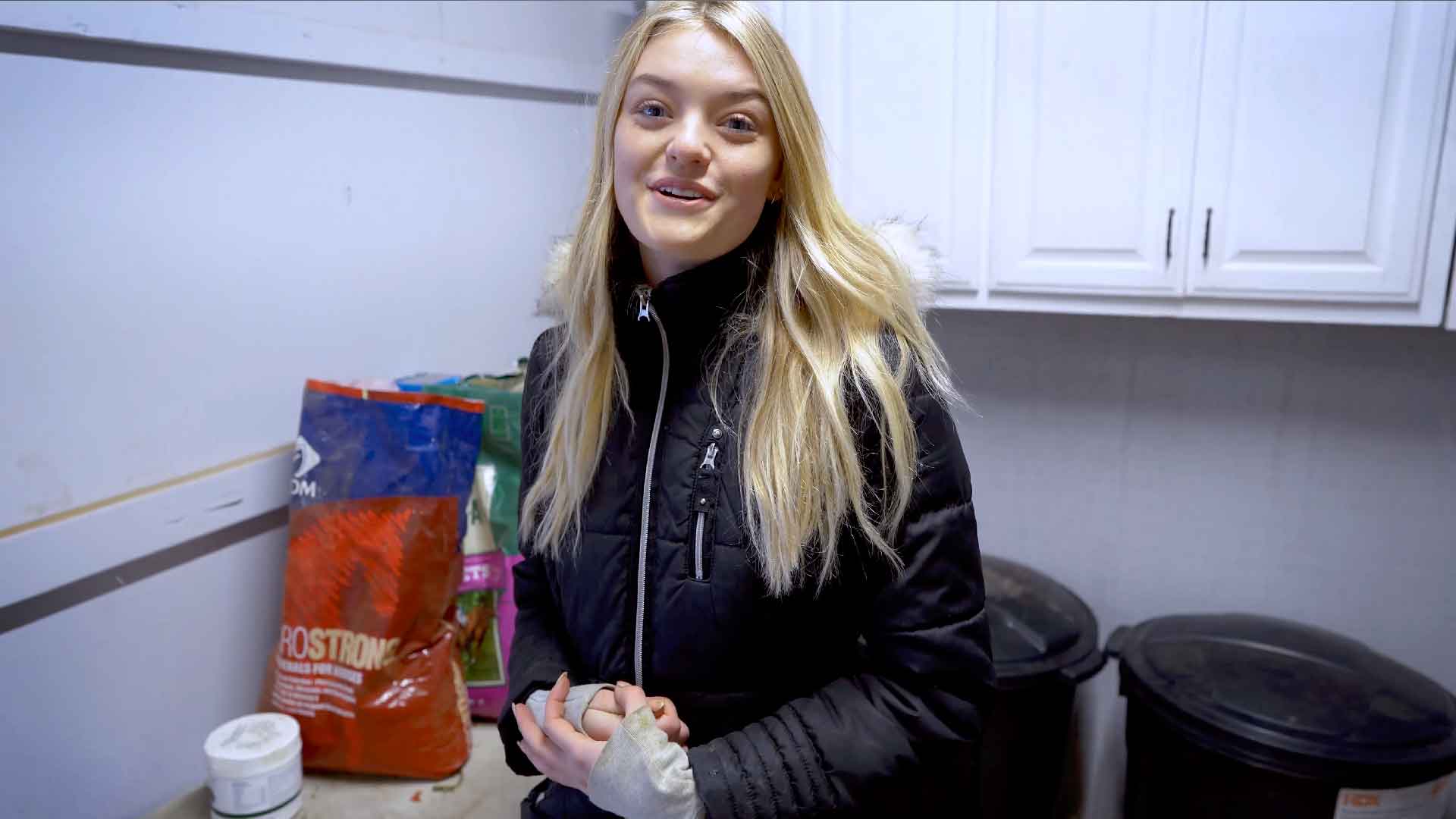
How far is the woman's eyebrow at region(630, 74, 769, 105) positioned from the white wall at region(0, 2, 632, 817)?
75 cm

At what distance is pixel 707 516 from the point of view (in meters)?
0.78

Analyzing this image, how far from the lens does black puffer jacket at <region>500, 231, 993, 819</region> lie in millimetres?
741

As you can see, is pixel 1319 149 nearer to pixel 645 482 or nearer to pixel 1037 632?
pixel 1037 632

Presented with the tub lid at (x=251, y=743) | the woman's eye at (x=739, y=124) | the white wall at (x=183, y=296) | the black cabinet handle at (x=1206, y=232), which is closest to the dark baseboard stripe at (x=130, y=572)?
the white wall at (x=183, y=296)

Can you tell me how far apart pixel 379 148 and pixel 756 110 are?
2.92ft

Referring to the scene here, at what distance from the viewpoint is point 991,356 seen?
1747 millimetres

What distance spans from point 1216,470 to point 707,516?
120 centimetres

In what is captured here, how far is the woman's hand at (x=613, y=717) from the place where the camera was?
2.48ft

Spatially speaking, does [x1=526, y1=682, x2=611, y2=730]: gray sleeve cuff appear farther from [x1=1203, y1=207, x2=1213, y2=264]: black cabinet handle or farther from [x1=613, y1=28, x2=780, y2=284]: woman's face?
[x1=1203, y1=207, x2=1213, y2=264]: black cabinet handle

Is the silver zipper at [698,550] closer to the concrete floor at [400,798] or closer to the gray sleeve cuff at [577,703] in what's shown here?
the gray sleeve cuff at [577,703]

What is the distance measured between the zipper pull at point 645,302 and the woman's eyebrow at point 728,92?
177 millimetres

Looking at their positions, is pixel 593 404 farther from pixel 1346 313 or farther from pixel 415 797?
pixel 1346 313

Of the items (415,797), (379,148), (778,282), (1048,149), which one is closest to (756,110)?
(778,282)

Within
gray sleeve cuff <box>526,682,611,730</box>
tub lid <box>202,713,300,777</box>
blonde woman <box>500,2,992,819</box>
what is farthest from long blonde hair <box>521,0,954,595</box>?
tub lid <box>202,713,300,777</box>
